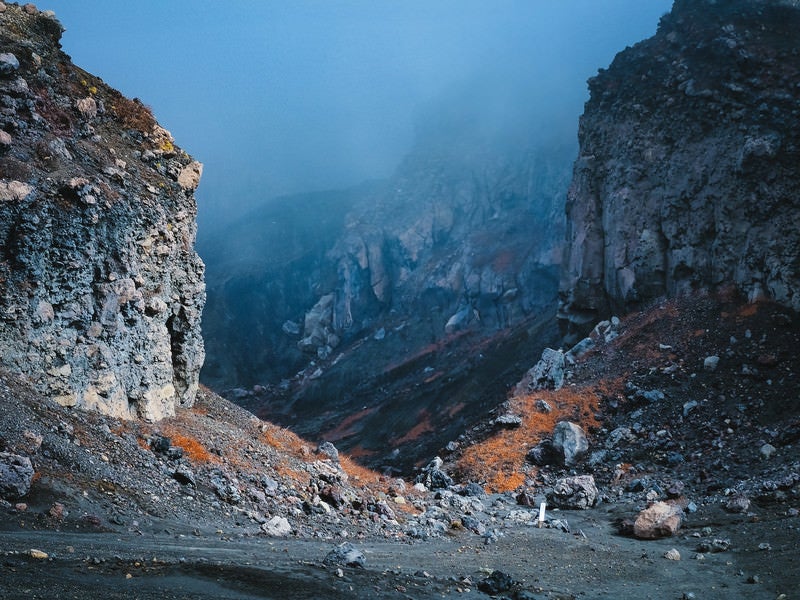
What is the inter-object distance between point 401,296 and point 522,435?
55.4 meters

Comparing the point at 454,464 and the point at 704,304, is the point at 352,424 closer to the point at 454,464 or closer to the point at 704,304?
the point at 454,464

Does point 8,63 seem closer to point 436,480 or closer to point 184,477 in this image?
point 184,477

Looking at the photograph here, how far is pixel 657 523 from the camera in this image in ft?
54.7

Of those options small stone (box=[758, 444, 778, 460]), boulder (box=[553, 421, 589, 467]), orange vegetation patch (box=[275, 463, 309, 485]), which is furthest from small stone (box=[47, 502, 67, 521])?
boulder (box=[553, 421, 589, 467])

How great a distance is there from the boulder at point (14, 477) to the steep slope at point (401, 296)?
32383mm

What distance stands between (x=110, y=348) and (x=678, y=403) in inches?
889

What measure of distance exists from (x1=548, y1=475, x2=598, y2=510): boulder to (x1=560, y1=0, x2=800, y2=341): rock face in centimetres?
1410

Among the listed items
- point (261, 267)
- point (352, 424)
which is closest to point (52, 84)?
point (352, 424)

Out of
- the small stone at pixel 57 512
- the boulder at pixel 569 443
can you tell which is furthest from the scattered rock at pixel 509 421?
the small stone at pixel 57 512

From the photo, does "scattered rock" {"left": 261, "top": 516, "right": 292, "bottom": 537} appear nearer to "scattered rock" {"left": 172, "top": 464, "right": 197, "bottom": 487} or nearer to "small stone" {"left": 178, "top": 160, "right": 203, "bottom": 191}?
"scattered rock" {"left": 172, "top": 464, "right": 197, "bottom": 487}

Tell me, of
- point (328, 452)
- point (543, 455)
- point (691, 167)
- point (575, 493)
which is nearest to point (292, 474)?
point (328, 452)

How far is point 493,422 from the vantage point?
30250 mm

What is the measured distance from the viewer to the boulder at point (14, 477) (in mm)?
9641

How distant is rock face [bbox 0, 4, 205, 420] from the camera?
563 inches
